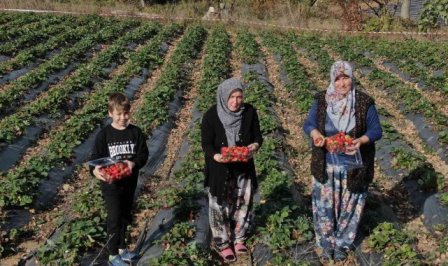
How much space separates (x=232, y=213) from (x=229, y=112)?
4.31ft

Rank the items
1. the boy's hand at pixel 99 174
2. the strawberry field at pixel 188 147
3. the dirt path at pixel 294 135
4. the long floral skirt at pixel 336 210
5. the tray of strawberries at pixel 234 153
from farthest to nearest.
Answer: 1. the dirt path at pixel 294 135
2. the strawberry field at pixel 188 147
3. the long floral skirt at pixel 336 210
4. the tray of strawberries at pixel 234 153
5. the boy's hand at pixel 99 174

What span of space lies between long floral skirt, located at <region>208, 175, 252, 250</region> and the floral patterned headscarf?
120 cm

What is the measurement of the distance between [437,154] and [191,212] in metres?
5.14

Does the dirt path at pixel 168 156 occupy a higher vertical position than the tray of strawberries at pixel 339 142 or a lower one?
lower

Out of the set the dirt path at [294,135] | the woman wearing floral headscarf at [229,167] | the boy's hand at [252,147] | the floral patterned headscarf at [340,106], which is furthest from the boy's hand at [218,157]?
the dirt path at [294,135]

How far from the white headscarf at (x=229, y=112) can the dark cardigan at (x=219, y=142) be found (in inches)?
2.0

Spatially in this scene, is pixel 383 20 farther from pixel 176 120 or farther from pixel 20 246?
pixel 20 246

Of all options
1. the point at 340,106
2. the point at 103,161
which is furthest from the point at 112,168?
the point at 340,106

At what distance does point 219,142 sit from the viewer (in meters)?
5.27

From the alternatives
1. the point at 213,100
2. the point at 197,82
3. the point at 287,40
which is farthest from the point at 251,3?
the point at 213,100

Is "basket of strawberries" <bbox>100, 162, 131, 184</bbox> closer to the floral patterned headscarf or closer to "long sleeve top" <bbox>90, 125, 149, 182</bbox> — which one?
"long sleeve top" <bbox>90, 125, 149, 182</bbox>

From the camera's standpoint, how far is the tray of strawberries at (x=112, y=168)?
4875 millimetres

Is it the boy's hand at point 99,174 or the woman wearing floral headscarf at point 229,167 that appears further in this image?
the woman wearing floral headscarf at point 229,167

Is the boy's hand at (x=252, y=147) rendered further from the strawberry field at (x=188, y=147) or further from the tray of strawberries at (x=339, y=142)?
the strawberry field at (x=188, y=147)
